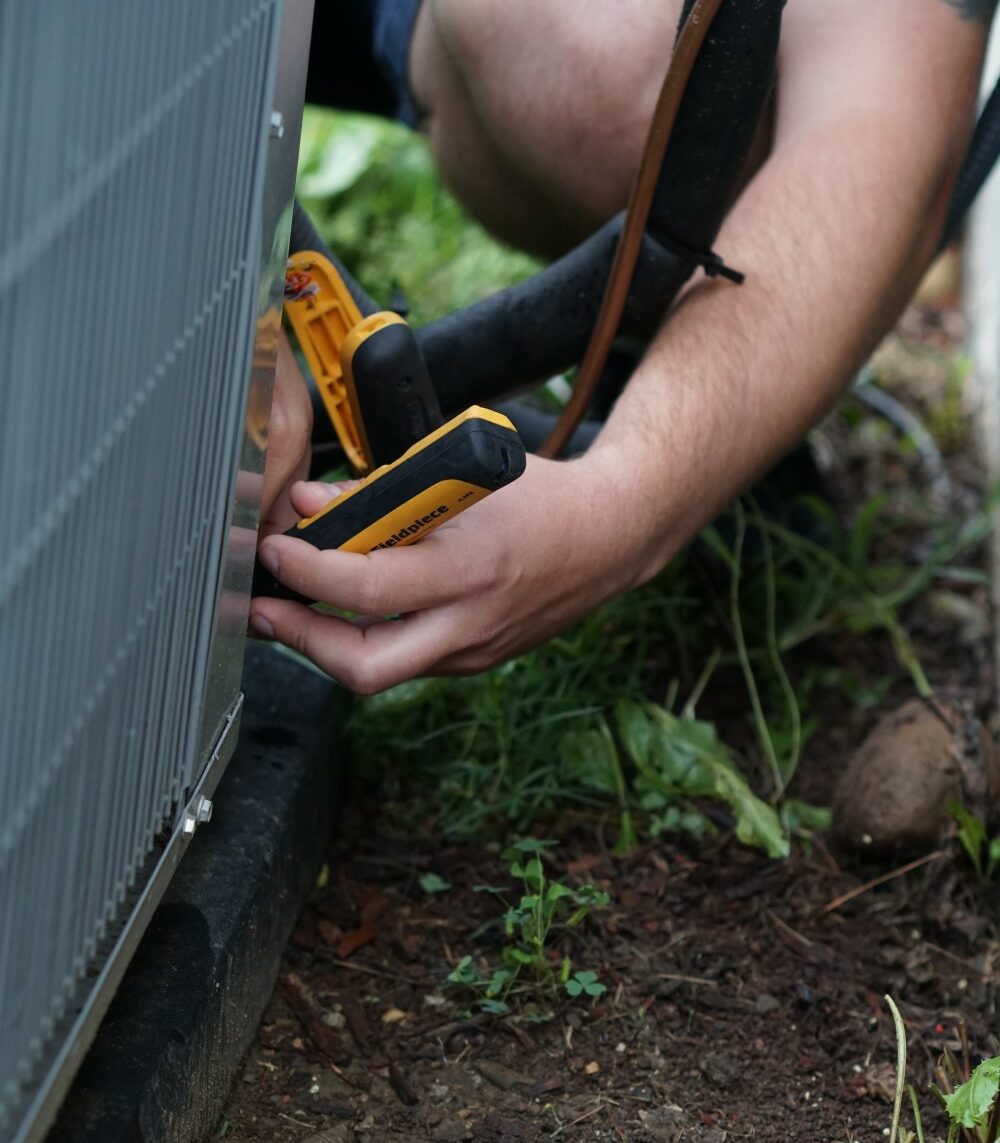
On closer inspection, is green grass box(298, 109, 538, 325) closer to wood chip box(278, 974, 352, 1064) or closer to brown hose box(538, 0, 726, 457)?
brown hose box(538, 0, 726, 457)

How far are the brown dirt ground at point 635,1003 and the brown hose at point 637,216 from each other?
46 centimetres

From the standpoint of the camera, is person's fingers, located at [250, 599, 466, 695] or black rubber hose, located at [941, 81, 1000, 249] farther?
black rubber hose, located at [941, 81, 1000, 249]

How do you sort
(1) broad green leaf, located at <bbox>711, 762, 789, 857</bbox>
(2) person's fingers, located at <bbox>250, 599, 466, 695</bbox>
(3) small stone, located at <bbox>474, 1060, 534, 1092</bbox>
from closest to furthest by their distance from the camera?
(2) person's fingers, located at <bbox>250, 599, 466, 695</bbox>, (3) small stone, located at <bbox>474, 1060, 534, 1092</bbox>, (1) broad green leaf, located at <bbox>711, 762, 789, 857</bbox>

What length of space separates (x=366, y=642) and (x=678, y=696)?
0.75 meters

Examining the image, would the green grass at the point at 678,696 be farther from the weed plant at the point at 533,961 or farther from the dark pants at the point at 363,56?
the dark pants at the point at 363,56

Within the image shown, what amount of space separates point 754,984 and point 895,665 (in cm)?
70

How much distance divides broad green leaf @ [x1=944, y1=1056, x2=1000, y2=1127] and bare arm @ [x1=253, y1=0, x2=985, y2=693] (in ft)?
1.61

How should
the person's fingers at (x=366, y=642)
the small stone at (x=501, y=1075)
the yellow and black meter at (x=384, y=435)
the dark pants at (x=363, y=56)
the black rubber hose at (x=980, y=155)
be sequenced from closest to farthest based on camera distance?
1. the yellow and black meter at (x=384, y=435)
2. the person's fingers at (x=366, y=642)
3. the small stone at (x=501, y=1075)
4. the black rubber hose at (x=980, y=155)
5. the dark pants at (x=363, y=56)

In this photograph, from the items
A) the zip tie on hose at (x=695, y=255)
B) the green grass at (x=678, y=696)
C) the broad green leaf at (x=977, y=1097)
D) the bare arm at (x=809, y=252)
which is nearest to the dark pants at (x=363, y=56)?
the green grass at (x=678, y=696)

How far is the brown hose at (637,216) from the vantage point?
4.11ft

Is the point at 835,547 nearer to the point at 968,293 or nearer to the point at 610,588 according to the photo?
the point at 610,588

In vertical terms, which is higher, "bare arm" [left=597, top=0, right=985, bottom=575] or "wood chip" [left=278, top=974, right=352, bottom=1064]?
"bare arm" [left=597, top=0, right=985, bottom=575]

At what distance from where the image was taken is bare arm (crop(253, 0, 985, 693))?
3.58ft

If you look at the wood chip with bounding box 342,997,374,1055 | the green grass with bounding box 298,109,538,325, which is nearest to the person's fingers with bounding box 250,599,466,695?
the wood chip with bounding box 342,997,374,1055
